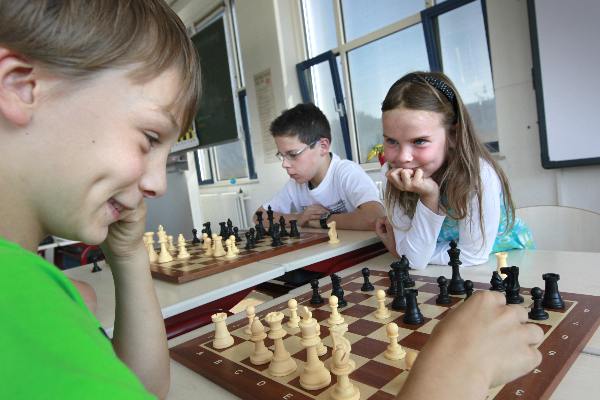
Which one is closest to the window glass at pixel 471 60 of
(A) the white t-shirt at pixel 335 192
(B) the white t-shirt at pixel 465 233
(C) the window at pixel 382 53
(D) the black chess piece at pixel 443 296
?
(C) the window at pixel 382 53

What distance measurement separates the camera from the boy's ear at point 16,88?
1.46 ft

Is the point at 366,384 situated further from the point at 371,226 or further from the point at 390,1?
the point at 390,1

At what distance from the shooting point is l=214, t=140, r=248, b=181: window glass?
6.28 m

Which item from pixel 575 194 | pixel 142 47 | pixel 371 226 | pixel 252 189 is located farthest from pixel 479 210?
pixel 252 189

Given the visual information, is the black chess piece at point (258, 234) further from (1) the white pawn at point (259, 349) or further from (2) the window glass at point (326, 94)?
(2) the window glass at point (326, 94)

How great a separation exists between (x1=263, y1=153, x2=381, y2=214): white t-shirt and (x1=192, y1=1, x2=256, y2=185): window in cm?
118

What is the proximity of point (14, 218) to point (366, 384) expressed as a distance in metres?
0.59

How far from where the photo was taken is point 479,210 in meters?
1.43

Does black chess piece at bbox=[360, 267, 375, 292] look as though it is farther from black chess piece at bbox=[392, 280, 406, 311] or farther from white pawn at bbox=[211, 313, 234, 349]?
white pawn at bbox=[211, 313, 234, 349]

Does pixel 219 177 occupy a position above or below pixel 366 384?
above

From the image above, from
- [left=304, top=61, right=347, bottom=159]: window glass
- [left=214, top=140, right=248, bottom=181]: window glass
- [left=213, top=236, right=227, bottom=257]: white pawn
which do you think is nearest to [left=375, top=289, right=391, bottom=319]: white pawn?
[left=213, top=236, right=227, bottom=257]: white pawn

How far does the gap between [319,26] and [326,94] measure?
29.0 inches

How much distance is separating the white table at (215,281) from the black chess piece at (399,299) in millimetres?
536

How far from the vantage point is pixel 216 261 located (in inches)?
66.8
